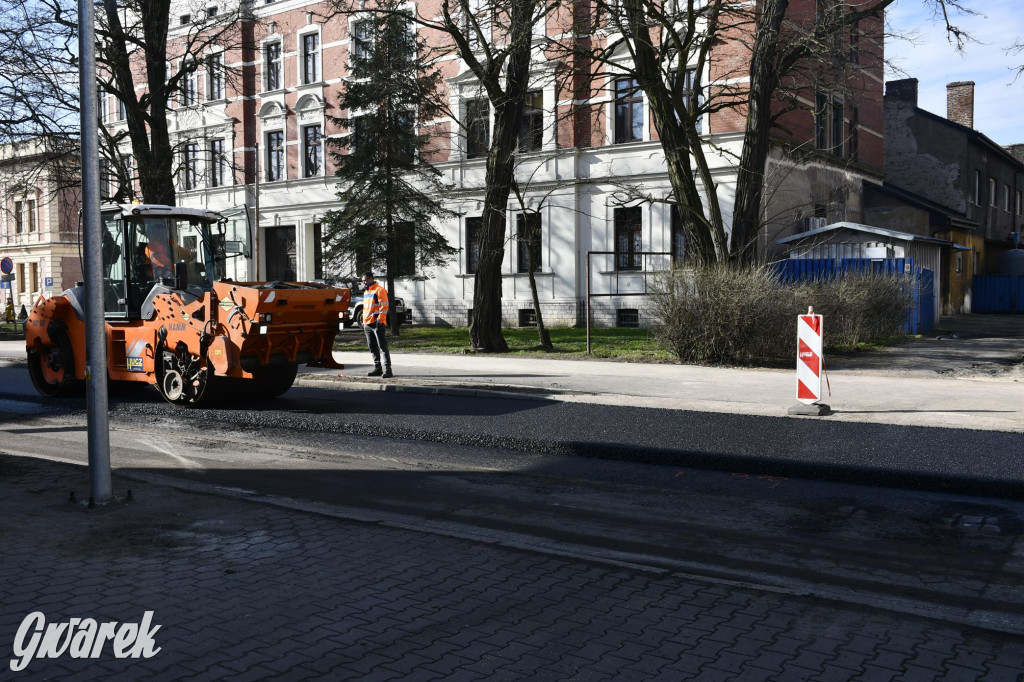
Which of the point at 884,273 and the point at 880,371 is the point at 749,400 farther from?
the point at 884,273

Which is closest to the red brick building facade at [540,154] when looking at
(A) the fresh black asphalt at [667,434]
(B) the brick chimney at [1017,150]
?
(A) the fresh black asphalt at [667,434]

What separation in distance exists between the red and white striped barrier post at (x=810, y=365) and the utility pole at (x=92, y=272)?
7.87 metres

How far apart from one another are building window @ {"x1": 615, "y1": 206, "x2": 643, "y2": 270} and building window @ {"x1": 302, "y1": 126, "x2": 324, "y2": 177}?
14005 millimetres

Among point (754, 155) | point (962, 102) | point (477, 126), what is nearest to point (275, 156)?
point (477, 126)

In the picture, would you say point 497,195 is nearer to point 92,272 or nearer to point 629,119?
point 629,119

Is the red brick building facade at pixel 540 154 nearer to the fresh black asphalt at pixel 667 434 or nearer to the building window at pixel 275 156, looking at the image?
the building window at pixel 275 156

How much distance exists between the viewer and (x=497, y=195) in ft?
69.2

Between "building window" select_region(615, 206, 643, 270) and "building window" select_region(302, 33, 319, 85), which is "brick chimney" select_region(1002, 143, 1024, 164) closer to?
"building window" select_region(615, 206, 643, 270)

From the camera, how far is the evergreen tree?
2625cm

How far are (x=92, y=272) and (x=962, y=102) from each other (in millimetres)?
54063

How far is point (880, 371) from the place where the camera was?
52.2ft

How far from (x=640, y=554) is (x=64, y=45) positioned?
2286 cm

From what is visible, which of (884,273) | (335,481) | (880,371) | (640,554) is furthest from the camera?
(884,273)

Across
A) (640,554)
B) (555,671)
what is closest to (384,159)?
(640,554)
